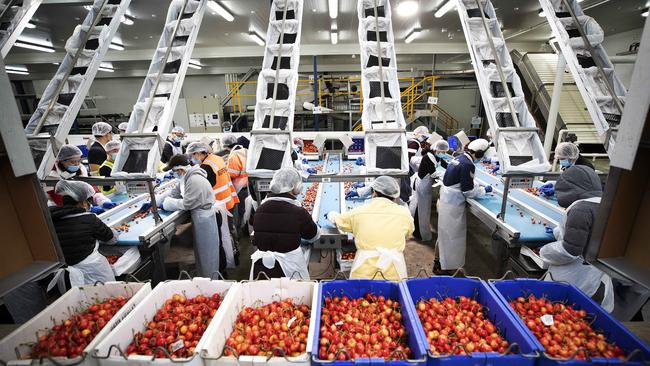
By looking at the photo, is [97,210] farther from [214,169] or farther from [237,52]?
[237,52]

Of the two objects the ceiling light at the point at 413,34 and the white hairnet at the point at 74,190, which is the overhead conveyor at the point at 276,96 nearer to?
the white hairnet at the point at 74,190

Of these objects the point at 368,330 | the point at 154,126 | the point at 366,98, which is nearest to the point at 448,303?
the point at 368,330

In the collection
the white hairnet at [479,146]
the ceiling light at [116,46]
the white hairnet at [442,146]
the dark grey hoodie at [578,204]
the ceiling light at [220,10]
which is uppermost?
the ceiling light at [116,46]

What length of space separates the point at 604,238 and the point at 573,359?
0.65 metres

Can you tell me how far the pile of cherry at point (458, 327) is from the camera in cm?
154

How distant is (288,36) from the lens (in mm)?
4508

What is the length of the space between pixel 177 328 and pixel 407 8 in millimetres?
8941

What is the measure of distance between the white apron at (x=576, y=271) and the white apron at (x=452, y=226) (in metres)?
1.53

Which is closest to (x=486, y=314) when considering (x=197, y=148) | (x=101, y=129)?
(x=197, y=148)

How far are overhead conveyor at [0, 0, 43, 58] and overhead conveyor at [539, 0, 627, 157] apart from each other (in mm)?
7650

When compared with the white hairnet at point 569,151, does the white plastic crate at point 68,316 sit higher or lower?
lower

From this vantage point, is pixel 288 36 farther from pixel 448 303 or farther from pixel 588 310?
pixel 588 310

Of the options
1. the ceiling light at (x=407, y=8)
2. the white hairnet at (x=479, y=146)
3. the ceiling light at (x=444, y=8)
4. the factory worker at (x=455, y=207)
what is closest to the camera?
the factory worker at (x=455, y=207)

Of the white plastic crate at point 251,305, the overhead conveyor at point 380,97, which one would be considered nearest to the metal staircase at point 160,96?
the white plastic crate at point 251,305
